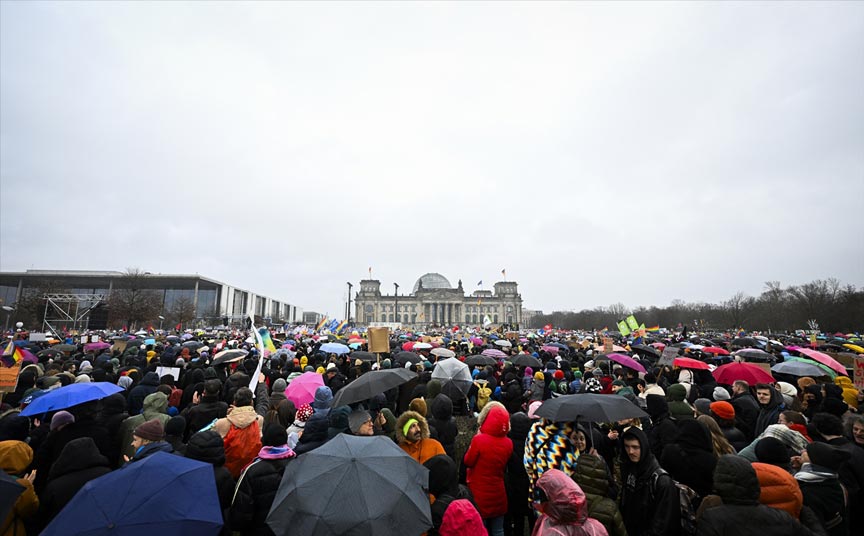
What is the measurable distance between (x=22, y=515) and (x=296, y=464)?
99.8 inches

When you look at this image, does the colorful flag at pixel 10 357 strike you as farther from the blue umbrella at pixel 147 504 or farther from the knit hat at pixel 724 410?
the knit hat at pixel 724 410

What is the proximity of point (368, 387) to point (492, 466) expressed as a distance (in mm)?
2166

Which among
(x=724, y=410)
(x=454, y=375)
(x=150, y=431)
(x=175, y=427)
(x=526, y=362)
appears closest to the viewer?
(x=150, y=431)

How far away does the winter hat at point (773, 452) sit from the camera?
12.3ft

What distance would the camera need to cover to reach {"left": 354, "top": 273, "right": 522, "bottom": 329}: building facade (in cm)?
12162

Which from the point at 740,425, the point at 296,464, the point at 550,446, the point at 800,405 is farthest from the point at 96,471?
the point at 800,405

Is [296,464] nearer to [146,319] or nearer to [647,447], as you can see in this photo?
[647,447]

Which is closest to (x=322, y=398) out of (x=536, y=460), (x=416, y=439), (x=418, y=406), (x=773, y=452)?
(x=418, y=406)

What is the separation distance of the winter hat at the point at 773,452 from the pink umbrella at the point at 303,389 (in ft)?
22.2

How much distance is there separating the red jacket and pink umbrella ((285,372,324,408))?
413 centimetres

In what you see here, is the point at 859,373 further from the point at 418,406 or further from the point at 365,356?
the point at 365,356

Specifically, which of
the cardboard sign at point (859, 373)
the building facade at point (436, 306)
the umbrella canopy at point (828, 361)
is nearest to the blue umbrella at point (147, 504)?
the cardboard sign at point (859, 373)

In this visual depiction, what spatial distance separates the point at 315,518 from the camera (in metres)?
2.78

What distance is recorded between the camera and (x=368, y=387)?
6.03 meters
